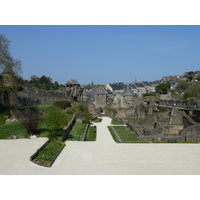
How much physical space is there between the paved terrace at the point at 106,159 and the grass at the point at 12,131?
1.40m

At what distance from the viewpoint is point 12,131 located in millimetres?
23875

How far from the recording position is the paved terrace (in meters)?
13.6

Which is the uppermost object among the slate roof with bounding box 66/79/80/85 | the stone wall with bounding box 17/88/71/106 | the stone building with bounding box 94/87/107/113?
the slate roof with bounding box 66/79/80/85

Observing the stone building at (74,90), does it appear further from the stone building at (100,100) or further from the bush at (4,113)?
the bush at (4,113)

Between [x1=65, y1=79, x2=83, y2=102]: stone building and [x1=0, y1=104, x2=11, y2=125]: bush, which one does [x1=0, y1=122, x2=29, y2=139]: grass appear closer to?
[x1=0, y1=104, x2=11, y2=125]: bush

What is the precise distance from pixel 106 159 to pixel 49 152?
4.00m

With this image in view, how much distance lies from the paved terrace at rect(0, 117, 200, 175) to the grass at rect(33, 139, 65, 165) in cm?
48

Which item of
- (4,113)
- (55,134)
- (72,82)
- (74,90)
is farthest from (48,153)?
(72,82)

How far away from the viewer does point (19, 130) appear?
24266 mm

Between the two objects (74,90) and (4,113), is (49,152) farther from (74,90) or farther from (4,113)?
(74,90)

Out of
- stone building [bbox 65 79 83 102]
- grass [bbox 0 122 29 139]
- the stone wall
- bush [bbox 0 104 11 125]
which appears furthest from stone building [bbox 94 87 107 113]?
grass [bbox 0 122 29 139]

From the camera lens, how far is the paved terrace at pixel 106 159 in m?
13.6

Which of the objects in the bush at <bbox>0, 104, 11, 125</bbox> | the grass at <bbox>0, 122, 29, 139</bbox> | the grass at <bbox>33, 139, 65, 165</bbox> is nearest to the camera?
the grass at <bbox>33, 139, 65, 165</bbox>

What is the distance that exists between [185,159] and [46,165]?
9.13 metres
